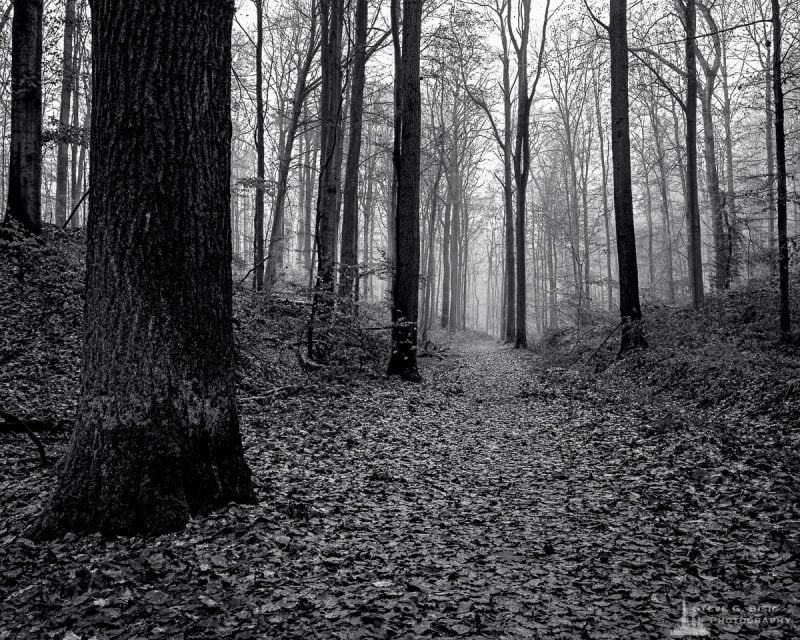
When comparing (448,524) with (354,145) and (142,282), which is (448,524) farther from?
(354,145)

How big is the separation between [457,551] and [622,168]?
34.3ft

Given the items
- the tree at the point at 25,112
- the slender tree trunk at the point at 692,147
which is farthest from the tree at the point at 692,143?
the tree at the point at 25,112

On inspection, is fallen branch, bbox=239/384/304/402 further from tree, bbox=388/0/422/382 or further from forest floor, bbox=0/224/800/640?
tree, bbox=388/0/422/382

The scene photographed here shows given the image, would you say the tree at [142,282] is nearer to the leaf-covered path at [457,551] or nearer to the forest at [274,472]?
the forest at [274,472]

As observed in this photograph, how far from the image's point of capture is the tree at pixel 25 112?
9133mm

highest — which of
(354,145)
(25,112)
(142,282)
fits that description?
(354,145)

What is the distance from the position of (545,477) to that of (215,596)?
3.12 meters

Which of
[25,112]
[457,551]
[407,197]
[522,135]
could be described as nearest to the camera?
[457,551]

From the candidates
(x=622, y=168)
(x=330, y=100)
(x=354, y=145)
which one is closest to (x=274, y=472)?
(x=622, y=168)

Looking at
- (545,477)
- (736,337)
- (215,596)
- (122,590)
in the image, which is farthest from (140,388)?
(736,337)

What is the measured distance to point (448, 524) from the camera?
3607 millimetres

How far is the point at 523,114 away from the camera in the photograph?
18.1m

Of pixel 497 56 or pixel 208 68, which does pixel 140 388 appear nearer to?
pixel 208 68

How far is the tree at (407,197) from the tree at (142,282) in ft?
21.4
